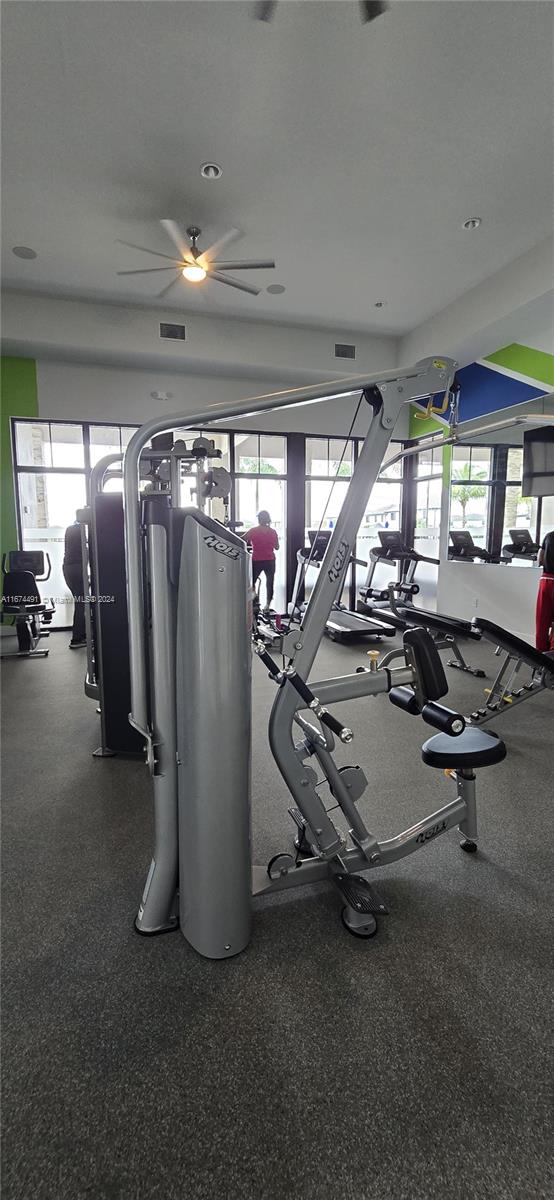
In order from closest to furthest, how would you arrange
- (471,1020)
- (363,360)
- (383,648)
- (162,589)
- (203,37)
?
(471,1020) < (162,589) < (203,37) < (383,648) < (363,360)

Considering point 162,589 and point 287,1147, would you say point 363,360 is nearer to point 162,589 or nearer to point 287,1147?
point 162,589

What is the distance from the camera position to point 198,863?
4.94 feet

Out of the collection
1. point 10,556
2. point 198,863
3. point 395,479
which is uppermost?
point 395,479

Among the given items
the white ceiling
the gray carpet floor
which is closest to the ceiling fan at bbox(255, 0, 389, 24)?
the white ceiling

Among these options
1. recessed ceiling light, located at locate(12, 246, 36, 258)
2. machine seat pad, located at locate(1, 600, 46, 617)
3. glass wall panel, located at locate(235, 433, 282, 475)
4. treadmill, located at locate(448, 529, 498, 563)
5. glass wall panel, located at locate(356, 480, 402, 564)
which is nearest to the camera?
recessed ceiling light, located at locate(12, 246, 36, 258)

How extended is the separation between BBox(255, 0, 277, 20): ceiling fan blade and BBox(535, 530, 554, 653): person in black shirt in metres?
3.65

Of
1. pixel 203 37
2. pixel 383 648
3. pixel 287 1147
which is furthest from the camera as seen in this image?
pixel 383 648

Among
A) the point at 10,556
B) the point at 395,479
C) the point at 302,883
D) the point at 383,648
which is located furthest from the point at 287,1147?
the point at 395,479

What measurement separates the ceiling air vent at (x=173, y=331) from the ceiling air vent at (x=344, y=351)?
7.12 feet

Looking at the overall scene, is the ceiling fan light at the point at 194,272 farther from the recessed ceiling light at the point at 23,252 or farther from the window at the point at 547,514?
the window at the point at 547,514

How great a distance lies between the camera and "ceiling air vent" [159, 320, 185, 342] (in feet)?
20.5

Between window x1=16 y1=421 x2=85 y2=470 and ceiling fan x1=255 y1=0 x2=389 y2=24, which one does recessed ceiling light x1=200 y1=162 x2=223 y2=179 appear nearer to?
ceiling fan x1=255 y1=0 x2=389 y2=24

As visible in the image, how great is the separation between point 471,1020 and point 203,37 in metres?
4.59

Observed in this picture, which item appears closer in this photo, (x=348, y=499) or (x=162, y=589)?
(x=162, y=589)
